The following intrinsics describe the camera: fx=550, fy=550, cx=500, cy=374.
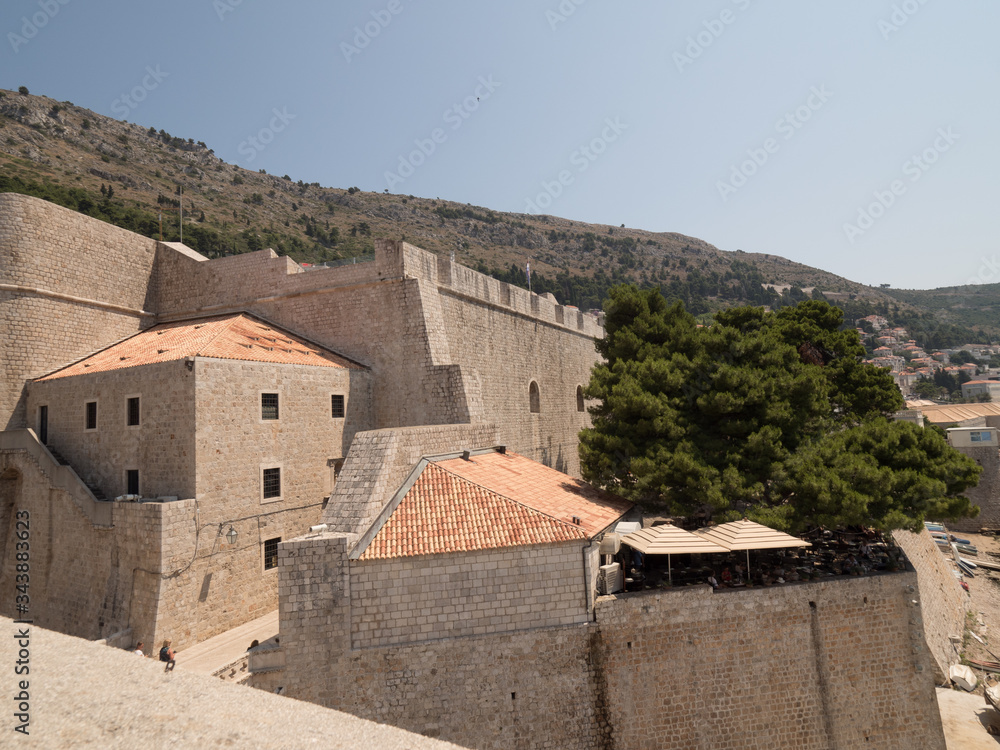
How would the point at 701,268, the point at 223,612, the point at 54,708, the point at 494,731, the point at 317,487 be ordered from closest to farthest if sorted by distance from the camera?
the point at 54,708 < the point at 494,731 < the point at 223,612 < the point at 317,487 < the point at 701,268

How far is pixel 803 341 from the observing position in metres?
20.6

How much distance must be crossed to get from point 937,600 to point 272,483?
21.3 meters

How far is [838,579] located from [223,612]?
13023 mm

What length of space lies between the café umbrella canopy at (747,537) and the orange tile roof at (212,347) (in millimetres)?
10845

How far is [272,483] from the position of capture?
44.6 feet

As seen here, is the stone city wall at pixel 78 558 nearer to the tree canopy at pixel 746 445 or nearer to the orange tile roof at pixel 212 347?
the orange tile roof at pixel 212 347

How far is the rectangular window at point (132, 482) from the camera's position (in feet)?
42.0

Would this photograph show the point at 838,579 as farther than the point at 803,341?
No

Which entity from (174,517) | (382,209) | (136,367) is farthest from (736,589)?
(382,209)

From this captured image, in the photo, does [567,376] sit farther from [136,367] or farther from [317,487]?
[136,367]

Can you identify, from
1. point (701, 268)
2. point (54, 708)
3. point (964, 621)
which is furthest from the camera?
point (701, 268)

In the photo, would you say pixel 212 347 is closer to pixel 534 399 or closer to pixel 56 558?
pixel 56 558

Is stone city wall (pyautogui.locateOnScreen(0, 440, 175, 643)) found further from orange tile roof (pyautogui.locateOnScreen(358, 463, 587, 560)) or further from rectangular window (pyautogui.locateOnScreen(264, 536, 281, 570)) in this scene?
orange tile roof (pyautogui.locateOnScreen(358, 463, 587, 560))

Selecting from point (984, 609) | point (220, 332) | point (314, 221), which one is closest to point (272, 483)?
point (220, 332)
